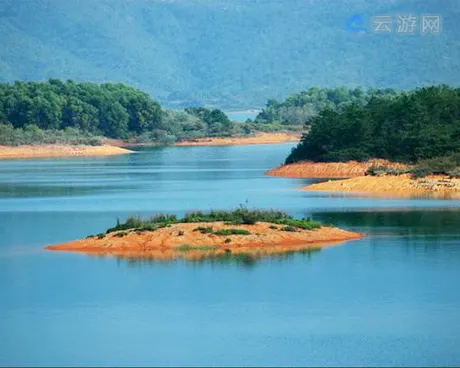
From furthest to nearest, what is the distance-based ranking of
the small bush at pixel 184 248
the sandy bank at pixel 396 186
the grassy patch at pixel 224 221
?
the sandy bank at pixel 396 186 < the grassy patch at pixel 224 221 < the small bush at pixel 184 248

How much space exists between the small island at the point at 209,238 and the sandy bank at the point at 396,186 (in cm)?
2151

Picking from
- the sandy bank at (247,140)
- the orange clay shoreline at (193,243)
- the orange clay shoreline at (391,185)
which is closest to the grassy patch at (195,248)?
the orange clay shoreline at (193,243)

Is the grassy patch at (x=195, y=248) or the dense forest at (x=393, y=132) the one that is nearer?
the grassy patch at (x=195, y=248)

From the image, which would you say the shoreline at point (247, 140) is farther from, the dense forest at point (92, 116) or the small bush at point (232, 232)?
the small bush at point (232, 232)

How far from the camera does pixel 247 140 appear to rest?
17712 centimetres

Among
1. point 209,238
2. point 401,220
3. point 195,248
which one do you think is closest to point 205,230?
point 209,238

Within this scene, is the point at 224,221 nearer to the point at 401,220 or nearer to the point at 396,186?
the point at 401,220

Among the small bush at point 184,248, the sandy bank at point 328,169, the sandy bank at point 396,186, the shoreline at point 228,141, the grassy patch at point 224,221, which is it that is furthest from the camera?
the shoreline at point 228,141

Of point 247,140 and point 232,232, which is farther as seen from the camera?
point 247,140

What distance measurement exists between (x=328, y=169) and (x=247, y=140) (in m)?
91.1

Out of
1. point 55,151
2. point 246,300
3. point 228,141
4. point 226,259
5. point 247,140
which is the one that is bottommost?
point 246,300

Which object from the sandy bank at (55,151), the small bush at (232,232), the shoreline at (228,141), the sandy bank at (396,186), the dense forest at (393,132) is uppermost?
the dense forest at (393,132)

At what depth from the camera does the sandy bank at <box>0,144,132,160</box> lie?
144500mm

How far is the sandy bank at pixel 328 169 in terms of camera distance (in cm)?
8319
